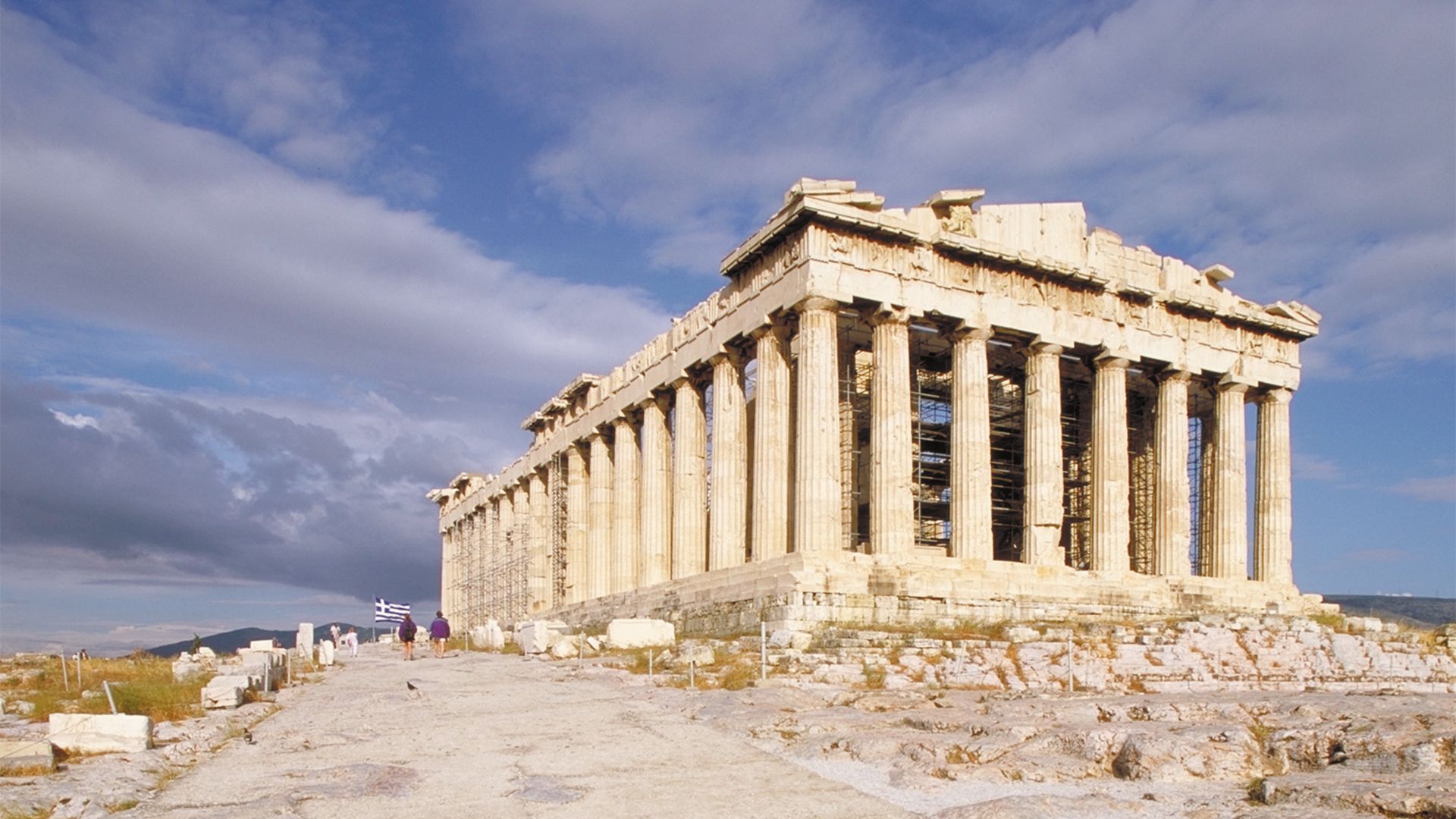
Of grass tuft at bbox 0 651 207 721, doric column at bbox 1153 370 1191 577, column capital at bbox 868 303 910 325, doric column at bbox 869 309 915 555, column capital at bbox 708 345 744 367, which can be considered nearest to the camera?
grass tuft at bbox 0 651 207 721

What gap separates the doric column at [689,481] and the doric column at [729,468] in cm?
244

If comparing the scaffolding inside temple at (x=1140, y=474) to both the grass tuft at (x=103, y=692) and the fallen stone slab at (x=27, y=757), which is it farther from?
the fallen stone slab at (x=27, y=757)

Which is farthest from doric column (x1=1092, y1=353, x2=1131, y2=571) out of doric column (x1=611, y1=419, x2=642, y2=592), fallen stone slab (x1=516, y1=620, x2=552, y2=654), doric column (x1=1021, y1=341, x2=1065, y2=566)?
doric column (x1=611, y1=419, x2=642, y2=592)

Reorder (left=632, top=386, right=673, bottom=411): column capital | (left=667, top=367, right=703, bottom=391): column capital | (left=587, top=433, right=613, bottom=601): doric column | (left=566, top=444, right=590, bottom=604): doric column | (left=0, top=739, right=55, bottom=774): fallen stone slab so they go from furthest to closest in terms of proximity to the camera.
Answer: (left=566, top=444, right=590, bottom=604): doric column < (left=587, top=433, right=613, bottom=601): doric column < (left=632, top=386, right=673, bottom=411): column capital < (left=667, top=367, right=703, bottom=391): column capital < (left=0, top=739, right=55, bottom=774): fallen stone slab

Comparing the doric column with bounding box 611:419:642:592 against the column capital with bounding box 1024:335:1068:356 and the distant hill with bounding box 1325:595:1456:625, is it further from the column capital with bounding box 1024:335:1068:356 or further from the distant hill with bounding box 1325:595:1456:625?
the distant hill with bounding box 1325:595:1456:625

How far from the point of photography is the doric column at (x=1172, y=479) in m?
37.0

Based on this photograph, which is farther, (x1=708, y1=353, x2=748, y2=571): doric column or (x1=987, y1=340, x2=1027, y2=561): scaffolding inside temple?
(x1=987, y1=340, x2=1027, y2=561): scaffolding inside temple

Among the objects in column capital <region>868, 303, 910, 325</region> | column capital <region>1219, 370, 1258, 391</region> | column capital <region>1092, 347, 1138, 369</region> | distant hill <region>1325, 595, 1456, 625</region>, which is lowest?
distant hill <region>1325, 595, 1456, 625</region>

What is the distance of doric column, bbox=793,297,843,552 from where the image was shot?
30484 millimetres

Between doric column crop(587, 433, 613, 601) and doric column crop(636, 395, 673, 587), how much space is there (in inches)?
173

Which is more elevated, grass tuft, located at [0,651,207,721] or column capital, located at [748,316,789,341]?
column capital, located at [748,316,789,341]

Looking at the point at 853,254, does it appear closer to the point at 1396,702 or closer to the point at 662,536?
the point at 662,536

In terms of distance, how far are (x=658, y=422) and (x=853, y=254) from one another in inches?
493

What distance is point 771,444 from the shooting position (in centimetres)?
3262
